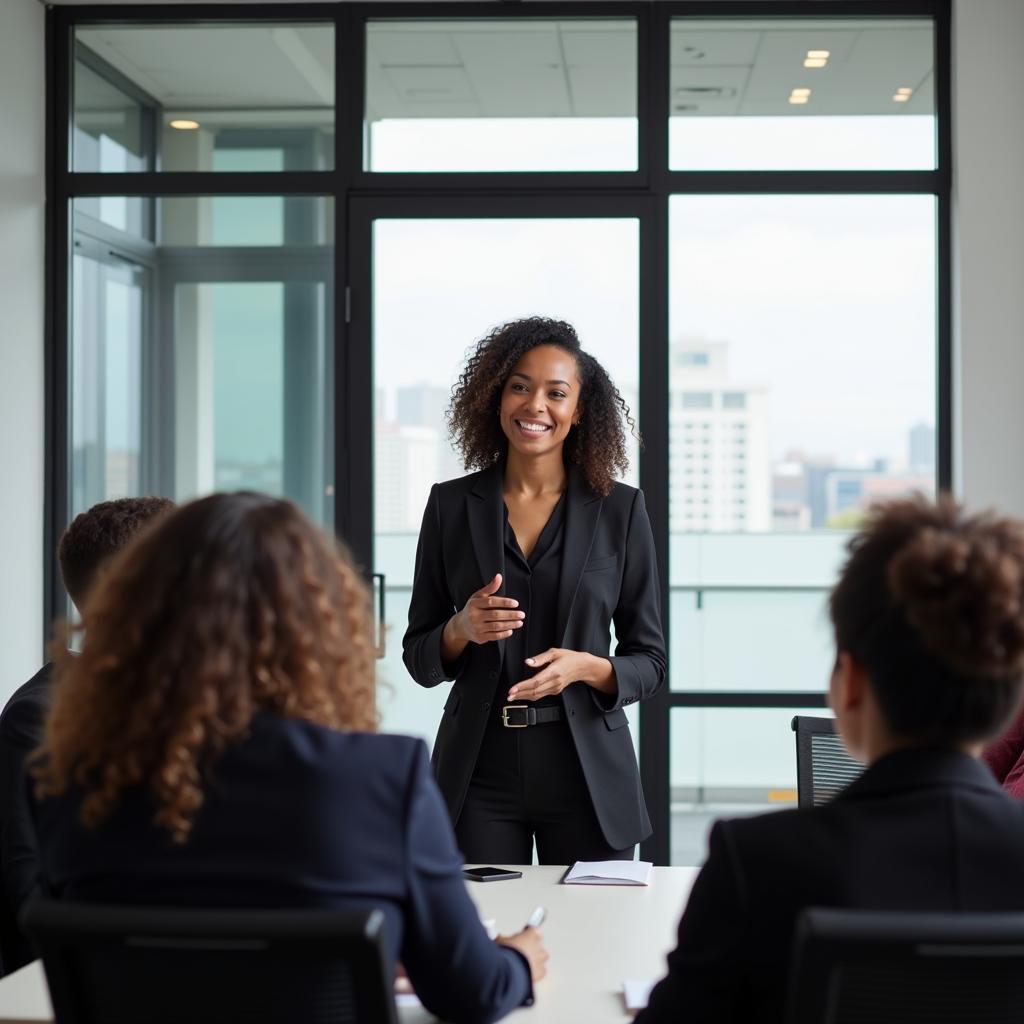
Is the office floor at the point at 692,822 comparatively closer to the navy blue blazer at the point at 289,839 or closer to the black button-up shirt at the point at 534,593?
the black button-up shirt at the point at 534,593

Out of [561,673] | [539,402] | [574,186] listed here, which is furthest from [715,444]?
[561,673]

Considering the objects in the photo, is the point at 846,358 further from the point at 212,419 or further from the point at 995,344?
the point at 212,419

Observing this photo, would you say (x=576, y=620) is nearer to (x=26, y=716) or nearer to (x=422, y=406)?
(x=26, y=716)

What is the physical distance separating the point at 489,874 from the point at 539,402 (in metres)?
1.09

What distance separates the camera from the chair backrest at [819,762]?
99.7 inches

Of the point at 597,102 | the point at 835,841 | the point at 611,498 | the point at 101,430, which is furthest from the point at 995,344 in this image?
the point at 835,841

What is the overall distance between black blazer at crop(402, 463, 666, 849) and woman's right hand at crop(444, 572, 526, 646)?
0.12 metres

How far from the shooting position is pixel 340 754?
1290mm

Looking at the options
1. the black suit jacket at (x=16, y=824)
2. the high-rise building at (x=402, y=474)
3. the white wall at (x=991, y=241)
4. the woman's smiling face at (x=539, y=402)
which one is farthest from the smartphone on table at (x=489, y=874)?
the white wall at (x=991, y=241)

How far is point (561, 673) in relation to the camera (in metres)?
2.61

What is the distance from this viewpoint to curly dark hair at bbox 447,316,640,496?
2.96 m

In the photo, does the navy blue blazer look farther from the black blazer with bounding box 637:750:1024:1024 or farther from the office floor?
the office floor

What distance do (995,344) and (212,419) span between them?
2.92 metres

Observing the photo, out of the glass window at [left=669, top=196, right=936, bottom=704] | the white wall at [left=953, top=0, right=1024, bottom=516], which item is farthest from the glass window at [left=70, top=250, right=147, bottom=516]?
the white wall at [left=953, top=0, right=1024, bottom=516]
